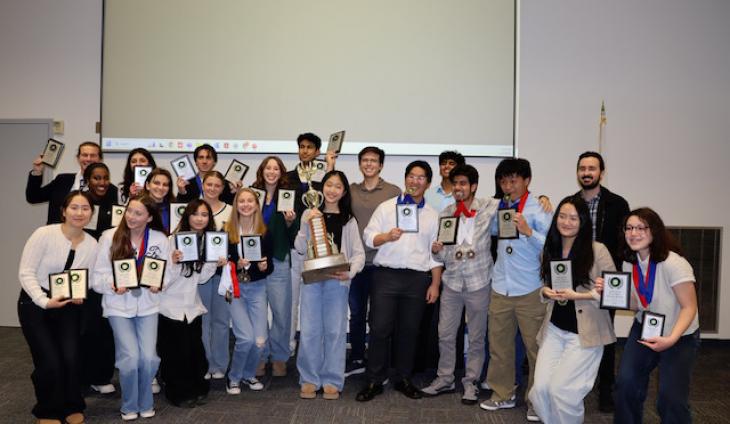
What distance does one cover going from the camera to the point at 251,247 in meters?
3.73

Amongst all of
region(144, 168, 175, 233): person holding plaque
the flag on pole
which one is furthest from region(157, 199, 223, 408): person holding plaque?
the flag on pole

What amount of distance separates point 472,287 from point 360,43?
2.97m

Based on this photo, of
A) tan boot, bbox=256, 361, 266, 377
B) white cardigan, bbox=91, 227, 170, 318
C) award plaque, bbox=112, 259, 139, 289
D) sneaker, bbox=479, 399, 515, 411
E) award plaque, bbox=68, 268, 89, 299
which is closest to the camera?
award plaque, bbox=68, 268, 89, 299

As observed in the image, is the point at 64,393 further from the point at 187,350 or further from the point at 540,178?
the point at 540,178

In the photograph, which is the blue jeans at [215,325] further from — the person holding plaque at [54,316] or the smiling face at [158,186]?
the person holding plaque at [54,316]

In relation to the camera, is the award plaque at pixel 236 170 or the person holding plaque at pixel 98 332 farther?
the award plaque at pixel 236 170

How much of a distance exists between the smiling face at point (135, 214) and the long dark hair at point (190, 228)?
278 mm

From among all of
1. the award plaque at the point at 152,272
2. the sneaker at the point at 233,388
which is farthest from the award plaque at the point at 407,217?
the sneaker at the point at 233,388

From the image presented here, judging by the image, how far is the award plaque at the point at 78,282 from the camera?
3.13 metres

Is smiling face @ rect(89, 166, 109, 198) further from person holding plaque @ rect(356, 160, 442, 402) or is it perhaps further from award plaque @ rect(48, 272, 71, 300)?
person holding plaque @ rect(356, 160, 442, 402)

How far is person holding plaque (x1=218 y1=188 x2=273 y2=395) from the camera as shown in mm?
3746

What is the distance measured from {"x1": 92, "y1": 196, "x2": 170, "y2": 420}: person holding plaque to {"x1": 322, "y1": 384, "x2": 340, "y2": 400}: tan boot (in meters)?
1.13

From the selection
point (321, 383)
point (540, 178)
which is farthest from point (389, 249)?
point (540, 178)

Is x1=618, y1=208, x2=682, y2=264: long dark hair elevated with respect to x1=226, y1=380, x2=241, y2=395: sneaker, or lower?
elevated
